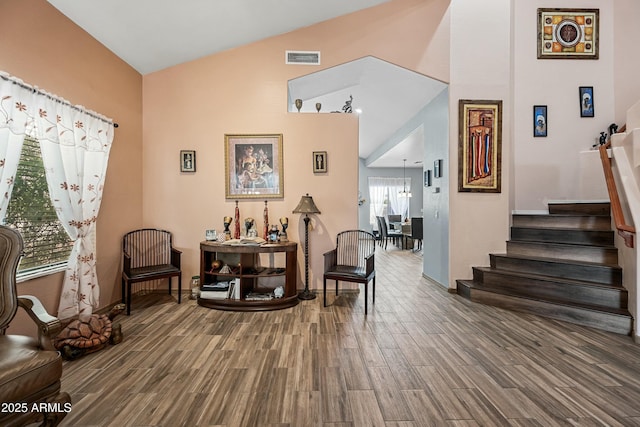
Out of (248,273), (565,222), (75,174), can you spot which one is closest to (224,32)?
(75,174)

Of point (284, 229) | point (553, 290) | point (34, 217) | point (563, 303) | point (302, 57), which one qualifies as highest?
point (302, 57)

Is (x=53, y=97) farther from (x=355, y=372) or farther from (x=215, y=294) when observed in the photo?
(x=355, y=372)

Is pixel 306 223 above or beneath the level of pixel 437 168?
beneath

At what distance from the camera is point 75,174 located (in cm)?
289

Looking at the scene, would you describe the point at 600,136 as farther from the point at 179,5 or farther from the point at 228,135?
the point at 179,5

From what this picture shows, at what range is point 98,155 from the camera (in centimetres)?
319

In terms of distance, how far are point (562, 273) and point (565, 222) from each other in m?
0.95

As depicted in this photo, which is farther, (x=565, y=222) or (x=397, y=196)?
(x=397, y=196)

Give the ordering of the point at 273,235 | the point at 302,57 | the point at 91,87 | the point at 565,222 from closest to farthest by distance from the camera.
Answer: the point at 91,87, the point at 273,235, the point at 565,222, the point at 302,57

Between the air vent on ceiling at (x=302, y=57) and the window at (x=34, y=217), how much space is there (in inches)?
124

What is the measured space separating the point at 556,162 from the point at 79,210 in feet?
21.8

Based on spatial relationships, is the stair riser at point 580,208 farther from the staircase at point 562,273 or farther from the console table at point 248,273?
the console table at point 248,273

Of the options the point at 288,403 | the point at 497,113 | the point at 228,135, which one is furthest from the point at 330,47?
the point at 288,403

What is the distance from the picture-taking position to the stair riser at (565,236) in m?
3.64
